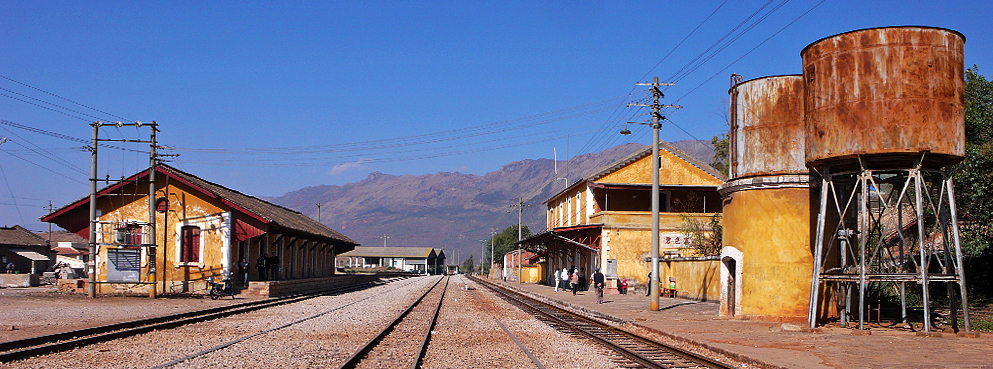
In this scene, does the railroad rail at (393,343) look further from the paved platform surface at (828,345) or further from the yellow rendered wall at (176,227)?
the yellow rendered wall at (176,227)

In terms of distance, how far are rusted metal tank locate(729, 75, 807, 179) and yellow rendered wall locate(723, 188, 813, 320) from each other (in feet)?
2.20

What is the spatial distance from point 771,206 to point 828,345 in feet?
16.3

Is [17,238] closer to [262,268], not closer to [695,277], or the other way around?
[262,268]

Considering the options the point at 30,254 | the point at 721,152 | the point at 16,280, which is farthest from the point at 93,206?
the point at 721,152

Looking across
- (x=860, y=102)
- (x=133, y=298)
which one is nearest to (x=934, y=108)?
(x=860, y=102)

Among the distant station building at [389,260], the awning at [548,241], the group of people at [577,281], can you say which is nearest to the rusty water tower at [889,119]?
the group of people at [577,281]

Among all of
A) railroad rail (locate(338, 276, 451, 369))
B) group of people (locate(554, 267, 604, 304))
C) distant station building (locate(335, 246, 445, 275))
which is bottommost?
distant station building (locate(335, 246, 445, 275))

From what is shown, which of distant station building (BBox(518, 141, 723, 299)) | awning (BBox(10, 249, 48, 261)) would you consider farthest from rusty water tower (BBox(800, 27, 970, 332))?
awning (BBox(10, 249, 48, 261))

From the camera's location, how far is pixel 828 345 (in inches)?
522

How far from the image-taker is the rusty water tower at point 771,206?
57.1 feet

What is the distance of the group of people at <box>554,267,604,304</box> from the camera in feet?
88.1

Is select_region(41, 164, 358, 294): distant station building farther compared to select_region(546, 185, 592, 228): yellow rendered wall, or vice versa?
select_region(546, 185, 592, 228): yellow rendered wall

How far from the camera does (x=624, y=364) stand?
36.0 feet

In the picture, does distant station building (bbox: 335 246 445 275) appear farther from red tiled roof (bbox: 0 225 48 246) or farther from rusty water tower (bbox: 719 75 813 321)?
rusty water tower (bbox: 719 75 813 321)
